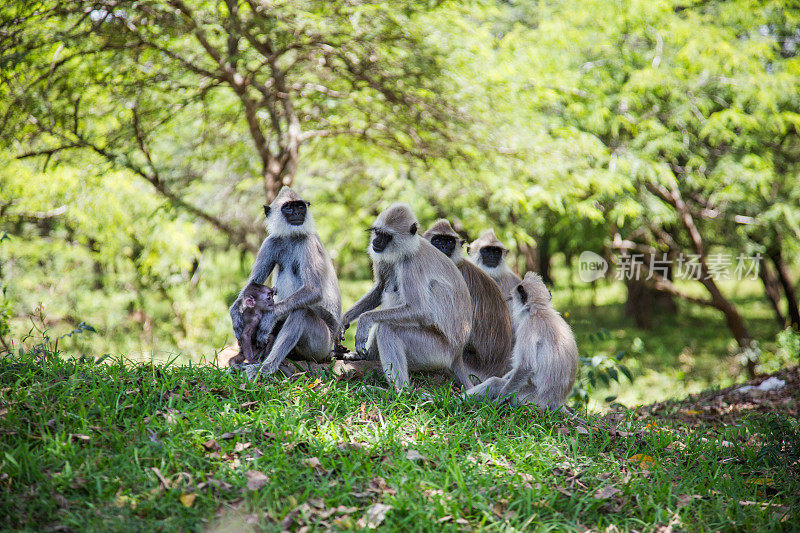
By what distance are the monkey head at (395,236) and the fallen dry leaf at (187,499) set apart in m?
2.26

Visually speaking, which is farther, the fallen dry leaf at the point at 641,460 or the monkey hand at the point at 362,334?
the monkey hand at the point at 362,334

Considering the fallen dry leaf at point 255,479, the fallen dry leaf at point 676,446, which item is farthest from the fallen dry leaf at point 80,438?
the fallen dry leaf at point 676,446

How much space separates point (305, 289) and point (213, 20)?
14.8 feet

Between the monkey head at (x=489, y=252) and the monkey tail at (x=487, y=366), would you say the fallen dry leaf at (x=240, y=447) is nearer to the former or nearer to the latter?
the monkey tail at (x=487, y=366)

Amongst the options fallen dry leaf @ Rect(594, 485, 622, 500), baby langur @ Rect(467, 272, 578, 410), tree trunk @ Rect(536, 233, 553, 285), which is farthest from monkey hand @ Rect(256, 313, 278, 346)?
tree trunk @ Rect(536, 233, 553, 285)

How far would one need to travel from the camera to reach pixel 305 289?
477cm

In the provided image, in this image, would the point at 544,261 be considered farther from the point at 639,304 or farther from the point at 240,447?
the point at 240,447

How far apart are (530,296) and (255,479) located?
8.53ft

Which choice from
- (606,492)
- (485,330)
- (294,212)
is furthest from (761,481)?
(294,212)

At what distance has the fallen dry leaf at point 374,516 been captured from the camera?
3250 mm

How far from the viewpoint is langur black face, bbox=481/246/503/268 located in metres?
6.77

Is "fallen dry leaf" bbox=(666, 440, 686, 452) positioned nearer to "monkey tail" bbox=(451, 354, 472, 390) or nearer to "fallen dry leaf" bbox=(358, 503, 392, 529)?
"monkey tail" bbox=(451, 354, 472, 390)

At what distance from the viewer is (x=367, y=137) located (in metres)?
9.85

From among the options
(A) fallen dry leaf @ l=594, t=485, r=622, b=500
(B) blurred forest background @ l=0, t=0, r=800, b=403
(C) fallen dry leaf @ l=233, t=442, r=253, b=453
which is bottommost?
(A) fallen dry leaf @ l=594, t=485, r=622, b=500
